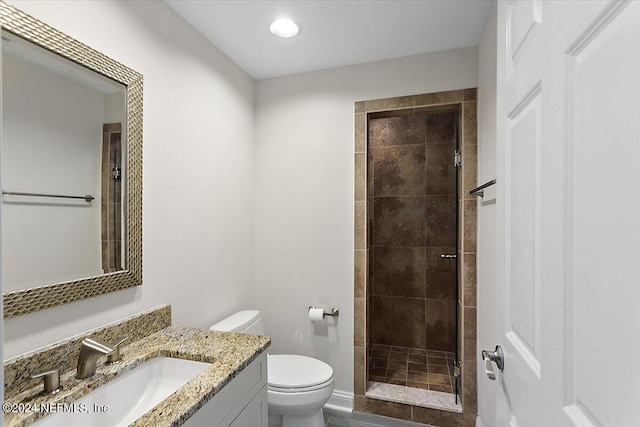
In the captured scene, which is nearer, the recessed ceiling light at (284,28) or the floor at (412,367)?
the recessed ceiling light at (284,28)

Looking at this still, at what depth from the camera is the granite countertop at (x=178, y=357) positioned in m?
0.87

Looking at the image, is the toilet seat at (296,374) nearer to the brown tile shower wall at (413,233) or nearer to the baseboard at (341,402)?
the baseboard at (341,402)

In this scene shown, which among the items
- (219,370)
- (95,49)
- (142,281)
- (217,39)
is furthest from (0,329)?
(217,39)

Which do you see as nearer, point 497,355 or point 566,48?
point 566,48

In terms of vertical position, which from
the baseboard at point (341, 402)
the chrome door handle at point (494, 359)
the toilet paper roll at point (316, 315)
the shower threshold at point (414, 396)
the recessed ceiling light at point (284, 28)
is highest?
the recessed ceiling light at point (284, 28)

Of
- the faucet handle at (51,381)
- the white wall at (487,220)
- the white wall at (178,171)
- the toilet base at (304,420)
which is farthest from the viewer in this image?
the toilet base at (304,420)

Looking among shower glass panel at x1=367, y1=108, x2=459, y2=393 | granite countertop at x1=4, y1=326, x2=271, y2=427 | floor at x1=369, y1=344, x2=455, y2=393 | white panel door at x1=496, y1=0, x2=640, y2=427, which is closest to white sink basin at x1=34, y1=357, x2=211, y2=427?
granite countertop at x1=4, y1=326, x2=271, y2=427

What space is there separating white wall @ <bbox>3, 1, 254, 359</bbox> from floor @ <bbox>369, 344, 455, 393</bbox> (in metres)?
1.28

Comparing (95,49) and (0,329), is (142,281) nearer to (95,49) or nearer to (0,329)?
(95,49)

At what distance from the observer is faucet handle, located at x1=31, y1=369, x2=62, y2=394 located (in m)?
0.98

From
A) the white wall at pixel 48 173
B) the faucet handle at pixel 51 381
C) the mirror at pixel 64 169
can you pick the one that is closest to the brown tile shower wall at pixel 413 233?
the mirror at pixel 64 169

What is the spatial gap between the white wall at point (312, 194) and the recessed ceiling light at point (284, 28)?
19.8 inches

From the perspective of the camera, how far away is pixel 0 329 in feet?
1.36

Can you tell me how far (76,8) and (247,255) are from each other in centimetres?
164
